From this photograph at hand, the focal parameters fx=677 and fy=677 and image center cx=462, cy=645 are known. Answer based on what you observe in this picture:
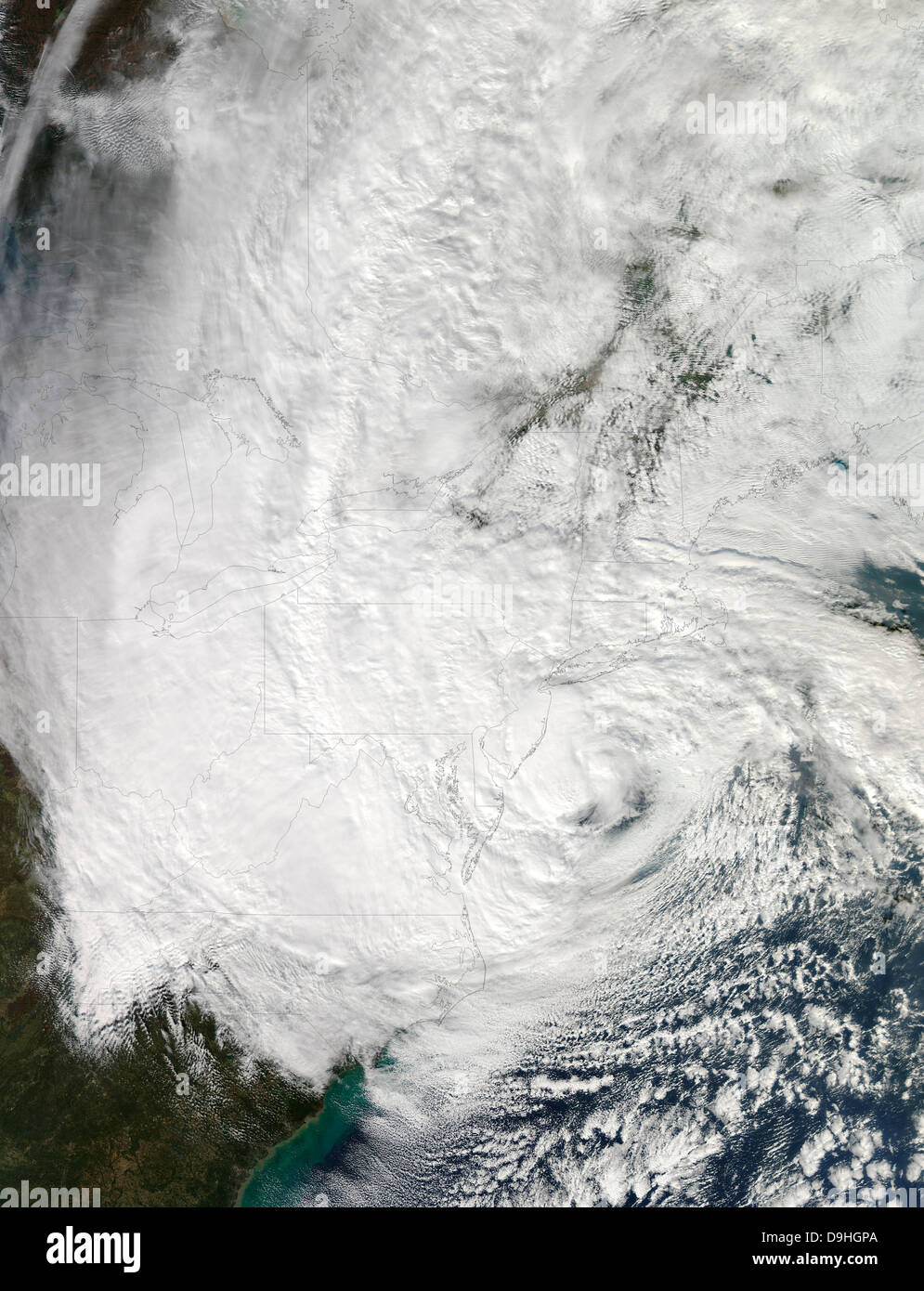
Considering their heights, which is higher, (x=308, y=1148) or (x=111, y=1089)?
(x=111, y=1089)

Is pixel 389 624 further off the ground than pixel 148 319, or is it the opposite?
pixel 148 319
